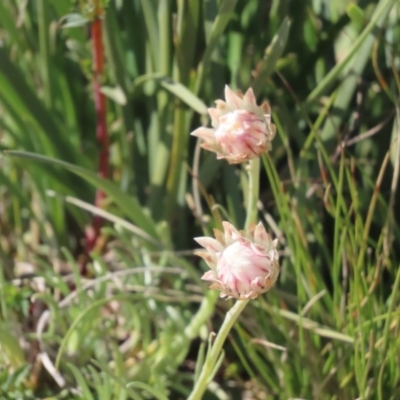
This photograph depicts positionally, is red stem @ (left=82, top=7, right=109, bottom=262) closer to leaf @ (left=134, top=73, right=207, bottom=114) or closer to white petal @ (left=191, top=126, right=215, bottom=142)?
leaf @ (left=134, top=73, right=207, bottom=114)

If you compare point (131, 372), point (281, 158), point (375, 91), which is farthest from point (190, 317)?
point (375, 91)

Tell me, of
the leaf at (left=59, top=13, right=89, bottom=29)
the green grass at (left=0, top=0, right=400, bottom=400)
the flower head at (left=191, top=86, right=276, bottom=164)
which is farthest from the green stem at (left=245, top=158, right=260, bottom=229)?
the leaf at (left=59, top=13, right=89, bottom=29)

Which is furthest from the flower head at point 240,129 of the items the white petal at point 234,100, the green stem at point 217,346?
the green stem at point 217,346

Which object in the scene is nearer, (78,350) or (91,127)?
(78,350)

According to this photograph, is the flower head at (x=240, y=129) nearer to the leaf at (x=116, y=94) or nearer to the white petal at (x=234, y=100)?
the white petal at (x=234, y=100)

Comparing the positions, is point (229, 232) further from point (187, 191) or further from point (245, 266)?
point (187, 191)

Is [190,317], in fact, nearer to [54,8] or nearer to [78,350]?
[78,350]
